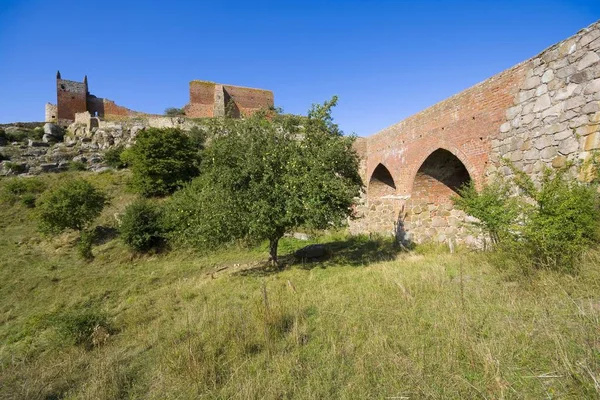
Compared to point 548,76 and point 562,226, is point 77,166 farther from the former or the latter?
point 562,226

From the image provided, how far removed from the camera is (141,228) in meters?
14.8

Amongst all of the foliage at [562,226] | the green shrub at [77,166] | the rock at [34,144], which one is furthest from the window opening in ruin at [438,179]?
the rock at [34,144]

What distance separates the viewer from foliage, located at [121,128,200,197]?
21.9 metres

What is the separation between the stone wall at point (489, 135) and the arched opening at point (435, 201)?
0.03 meters

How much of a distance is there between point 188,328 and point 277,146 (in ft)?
18.2

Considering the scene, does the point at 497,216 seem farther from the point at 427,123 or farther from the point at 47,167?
the point at 47,167

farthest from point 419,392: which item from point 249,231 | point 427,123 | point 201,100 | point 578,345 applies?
point 201,100

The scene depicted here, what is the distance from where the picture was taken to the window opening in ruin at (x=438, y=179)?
9.67m

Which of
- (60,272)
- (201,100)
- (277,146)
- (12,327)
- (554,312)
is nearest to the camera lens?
(554,312)

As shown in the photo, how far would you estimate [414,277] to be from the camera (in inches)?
217

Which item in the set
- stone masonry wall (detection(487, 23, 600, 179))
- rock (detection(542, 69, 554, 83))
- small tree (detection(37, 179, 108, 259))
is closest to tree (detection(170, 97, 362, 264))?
stone masonry wall (detection(487, 23, 600, 179))

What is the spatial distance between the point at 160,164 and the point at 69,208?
7.17m

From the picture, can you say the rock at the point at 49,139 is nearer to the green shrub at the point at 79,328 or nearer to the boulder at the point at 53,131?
the boulder at the point at 53,131

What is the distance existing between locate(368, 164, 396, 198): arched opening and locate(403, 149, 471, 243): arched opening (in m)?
2.90
